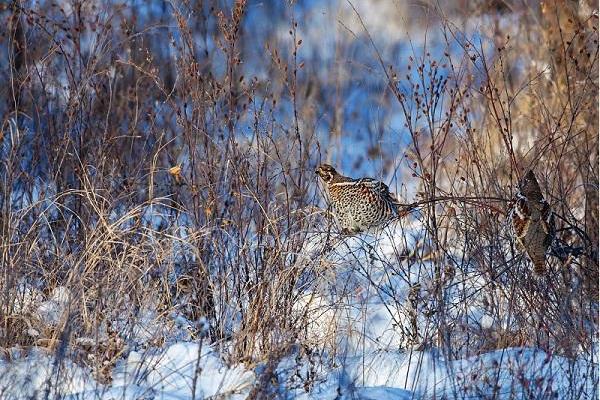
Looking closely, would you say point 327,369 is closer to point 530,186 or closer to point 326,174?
point 530,186

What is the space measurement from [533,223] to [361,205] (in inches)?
47.3

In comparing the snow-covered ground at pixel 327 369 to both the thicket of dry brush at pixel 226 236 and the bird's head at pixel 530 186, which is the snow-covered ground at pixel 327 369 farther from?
the bird's head at pixel 530 186

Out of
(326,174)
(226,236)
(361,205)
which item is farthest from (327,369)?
(326,174)

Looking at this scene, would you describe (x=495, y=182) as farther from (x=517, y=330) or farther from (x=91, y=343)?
(x=91, y=343)

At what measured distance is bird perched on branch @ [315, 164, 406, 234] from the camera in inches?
229

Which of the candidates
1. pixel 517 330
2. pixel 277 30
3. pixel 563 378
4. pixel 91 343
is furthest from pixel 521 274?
pixel 277 30

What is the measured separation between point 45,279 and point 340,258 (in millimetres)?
1468

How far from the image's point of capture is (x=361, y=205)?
5.83 metres

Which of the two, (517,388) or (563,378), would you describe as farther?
(563,378)

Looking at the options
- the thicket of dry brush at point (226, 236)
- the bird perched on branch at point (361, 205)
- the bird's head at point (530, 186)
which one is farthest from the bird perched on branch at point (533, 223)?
the bird perched on branch at point (361, 205)

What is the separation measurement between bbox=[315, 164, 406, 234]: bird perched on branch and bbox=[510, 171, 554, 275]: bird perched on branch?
3.09ft

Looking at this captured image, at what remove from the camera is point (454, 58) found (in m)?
10.7

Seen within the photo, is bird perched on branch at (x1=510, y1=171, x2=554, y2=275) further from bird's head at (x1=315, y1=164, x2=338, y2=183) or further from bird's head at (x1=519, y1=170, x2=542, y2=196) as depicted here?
bird's head at (x1=315, y1=164, x2=338, y2=183)

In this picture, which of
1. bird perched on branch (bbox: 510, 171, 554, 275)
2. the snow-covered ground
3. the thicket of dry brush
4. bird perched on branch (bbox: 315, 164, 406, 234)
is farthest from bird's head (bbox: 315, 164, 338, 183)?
bird perched on branch (bbox: 510, 171, 554, 275)
